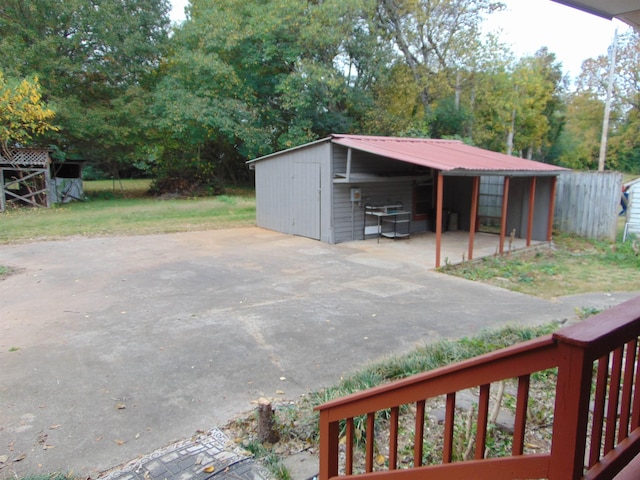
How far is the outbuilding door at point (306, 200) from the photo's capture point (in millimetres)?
11719

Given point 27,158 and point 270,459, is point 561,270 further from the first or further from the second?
point 27,158

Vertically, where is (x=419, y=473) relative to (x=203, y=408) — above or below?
above

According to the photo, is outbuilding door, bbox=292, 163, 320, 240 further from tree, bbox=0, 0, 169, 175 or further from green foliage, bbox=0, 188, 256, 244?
tree, bbox=0, 0, 169, 175

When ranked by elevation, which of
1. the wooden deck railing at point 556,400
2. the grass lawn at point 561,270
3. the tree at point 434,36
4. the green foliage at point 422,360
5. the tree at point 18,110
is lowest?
the grass lawn at point 561,270

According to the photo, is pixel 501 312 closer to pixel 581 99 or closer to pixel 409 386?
pixel 409 386

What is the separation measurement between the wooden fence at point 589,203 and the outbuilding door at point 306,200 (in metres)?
6.67

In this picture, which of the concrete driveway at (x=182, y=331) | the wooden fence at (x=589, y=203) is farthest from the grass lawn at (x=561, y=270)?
the wooden fence at (x=589, y=203)

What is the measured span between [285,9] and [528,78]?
50.9ft

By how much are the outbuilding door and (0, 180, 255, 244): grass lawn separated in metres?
2.86

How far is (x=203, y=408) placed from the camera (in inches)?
144

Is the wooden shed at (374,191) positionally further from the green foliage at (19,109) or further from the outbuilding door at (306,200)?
the green foliage at (19,109)

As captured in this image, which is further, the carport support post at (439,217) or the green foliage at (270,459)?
the carport support post at (439,217)

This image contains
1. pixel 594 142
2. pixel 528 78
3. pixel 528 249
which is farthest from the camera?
pixel 594 142

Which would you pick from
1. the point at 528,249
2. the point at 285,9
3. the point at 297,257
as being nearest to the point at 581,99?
the point at 285,9
